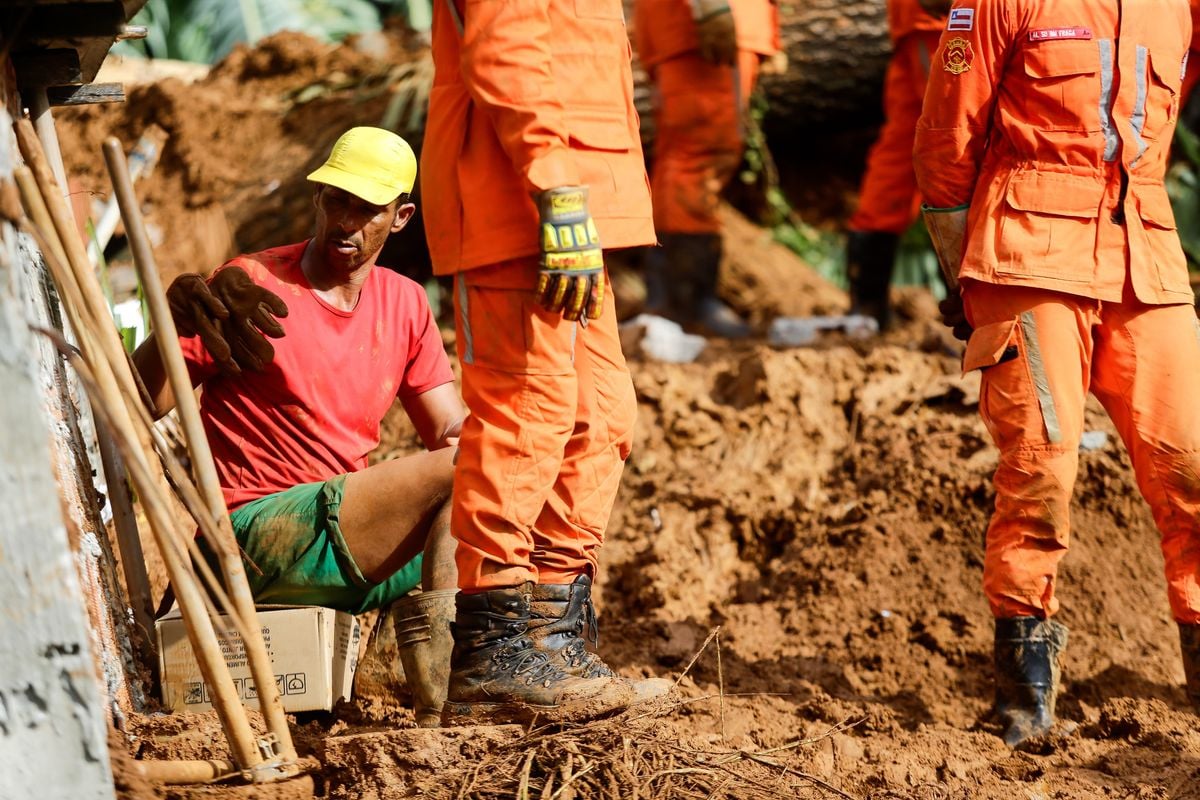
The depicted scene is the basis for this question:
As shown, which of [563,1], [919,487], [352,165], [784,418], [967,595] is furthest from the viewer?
[784,418]

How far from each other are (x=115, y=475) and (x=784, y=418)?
2942 mm

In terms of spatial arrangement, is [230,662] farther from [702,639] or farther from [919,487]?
[919,487]

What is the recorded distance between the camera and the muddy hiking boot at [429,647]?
10.7 ft

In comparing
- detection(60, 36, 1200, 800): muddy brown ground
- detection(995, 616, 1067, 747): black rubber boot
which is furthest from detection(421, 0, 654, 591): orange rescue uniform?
detection(995, 616, 1067, 747): black rubber boot

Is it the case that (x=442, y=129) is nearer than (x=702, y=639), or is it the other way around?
(x=442, y=129)

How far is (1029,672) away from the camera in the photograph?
12.0ft

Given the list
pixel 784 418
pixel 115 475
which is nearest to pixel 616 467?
pixel 115 475

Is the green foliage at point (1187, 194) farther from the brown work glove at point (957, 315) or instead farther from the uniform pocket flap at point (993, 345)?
the uniform pocket flap at point (993, 345)

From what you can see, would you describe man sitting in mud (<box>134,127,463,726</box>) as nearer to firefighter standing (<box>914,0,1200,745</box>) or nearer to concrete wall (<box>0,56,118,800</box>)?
concrete wall (<box>0,56,118,800</box>)

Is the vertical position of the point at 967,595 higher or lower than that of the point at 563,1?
lower

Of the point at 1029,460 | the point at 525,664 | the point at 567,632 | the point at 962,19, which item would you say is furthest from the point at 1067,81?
the point at 525,664

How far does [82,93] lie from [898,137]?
3.93 m

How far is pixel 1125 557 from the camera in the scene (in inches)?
185

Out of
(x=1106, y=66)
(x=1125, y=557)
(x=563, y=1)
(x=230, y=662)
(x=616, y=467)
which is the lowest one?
(x=1125, y=557)
